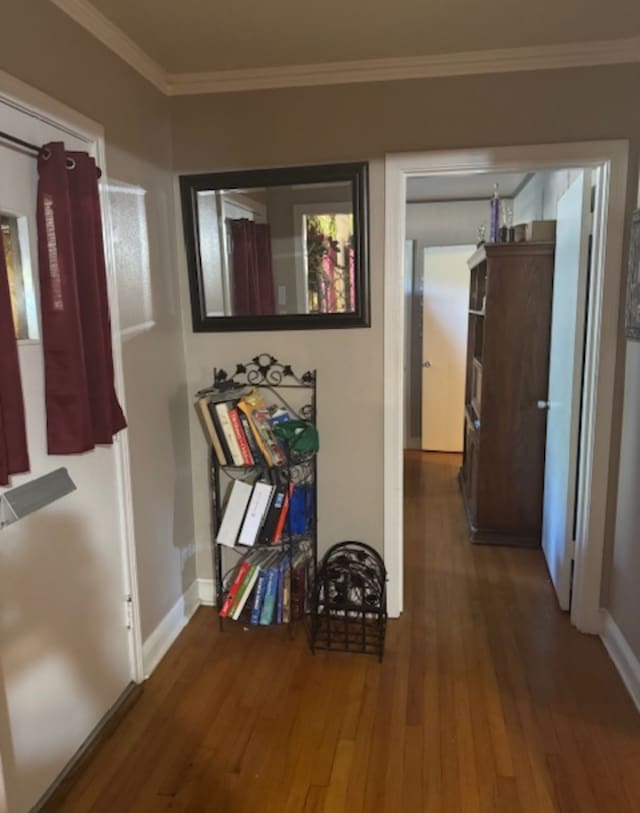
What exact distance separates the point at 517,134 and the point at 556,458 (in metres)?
1.53

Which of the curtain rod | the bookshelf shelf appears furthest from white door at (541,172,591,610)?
the curtain rod

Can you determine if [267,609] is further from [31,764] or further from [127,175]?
[127,175]

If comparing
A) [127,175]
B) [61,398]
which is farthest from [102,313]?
[127,175]

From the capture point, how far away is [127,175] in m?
2.18

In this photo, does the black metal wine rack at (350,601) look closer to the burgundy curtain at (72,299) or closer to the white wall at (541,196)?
the burgundy curtain at (72,299)

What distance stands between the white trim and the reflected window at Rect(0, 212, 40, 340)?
54.4 inches

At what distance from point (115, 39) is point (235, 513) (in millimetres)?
1831

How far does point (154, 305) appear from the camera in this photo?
241 cm

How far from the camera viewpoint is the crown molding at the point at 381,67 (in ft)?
7.23

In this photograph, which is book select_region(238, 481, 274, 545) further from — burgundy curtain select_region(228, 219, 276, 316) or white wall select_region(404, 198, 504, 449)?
white wall select_region(404, 198, 504, 449)

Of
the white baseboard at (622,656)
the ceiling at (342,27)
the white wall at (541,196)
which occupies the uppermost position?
the ceiling at (342,27)

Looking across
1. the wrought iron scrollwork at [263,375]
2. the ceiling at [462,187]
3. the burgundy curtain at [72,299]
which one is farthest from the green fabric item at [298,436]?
the ceiling at [462,187]

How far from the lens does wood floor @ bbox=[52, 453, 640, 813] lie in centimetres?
179

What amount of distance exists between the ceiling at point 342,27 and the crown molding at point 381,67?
0.12 feet
